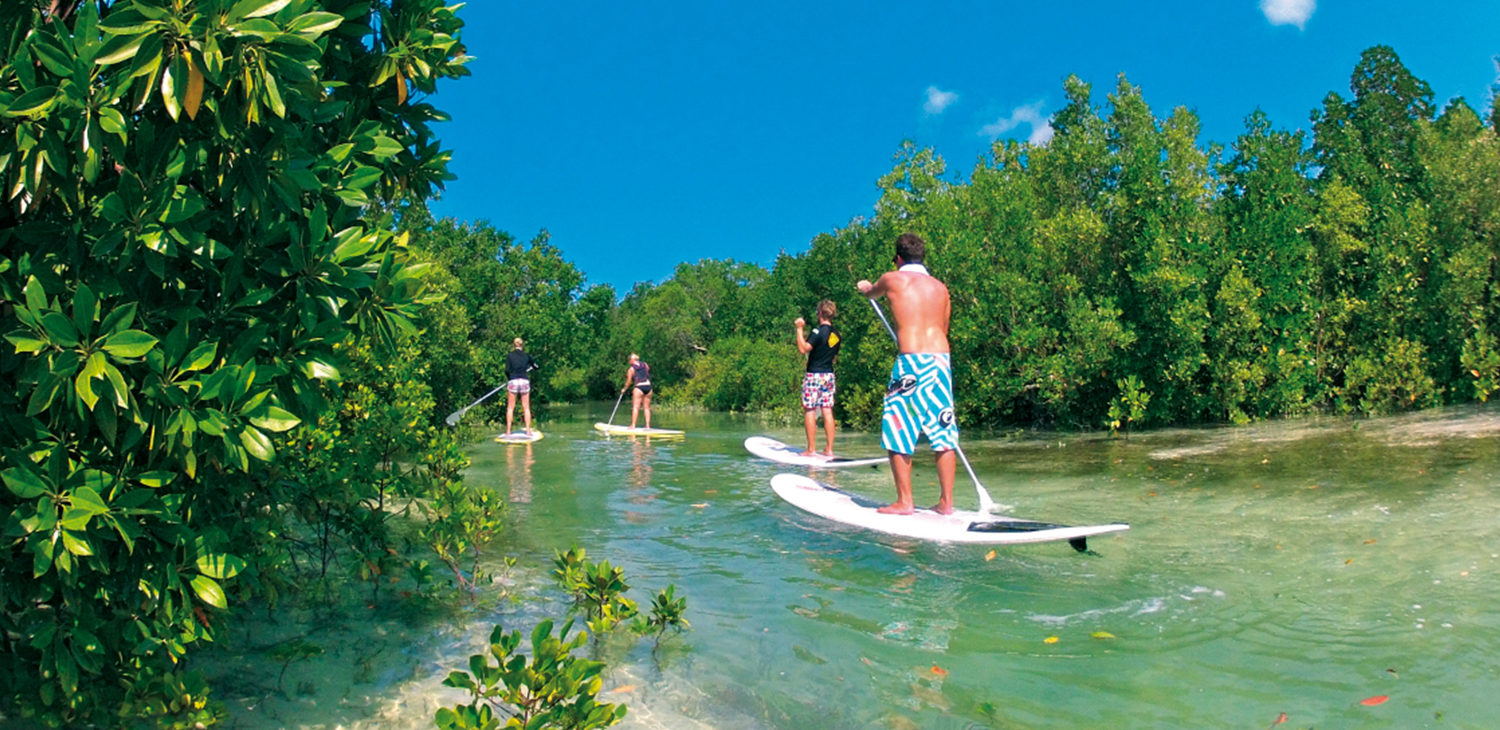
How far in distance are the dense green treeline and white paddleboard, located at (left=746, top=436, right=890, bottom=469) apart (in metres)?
5.73

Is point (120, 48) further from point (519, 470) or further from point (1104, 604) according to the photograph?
point (519, 470)

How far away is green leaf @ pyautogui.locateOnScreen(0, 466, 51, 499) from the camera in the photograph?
226 cm

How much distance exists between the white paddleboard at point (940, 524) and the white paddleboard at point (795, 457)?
324 centimetres

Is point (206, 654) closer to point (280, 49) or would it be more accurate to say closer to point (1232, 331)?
point (280, 49)

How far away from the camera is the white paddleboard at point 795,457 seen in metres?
11.1

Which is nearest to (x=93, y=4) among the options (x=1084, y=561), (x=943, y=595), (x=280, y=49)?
(x=280, y=49)

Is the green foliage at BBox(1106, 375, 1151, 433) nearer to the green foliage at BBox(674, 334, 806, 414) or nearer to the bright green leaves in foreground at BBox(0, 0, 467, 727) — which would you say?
the green foliage at BBox(674, 334, 806, 414)

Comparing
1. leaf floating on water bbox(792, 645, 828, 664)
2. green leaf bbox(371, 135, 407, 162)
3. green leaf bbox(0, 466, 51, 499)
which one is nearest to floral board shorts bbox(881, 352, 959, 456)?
leaf floating on water bbox(792, 645, 828, 664)

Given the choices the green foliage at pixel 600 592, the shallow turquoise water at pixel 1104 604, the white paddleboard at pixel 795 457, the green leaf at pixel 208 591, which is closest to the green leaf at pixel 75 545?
the green leaf at pixel 208 591

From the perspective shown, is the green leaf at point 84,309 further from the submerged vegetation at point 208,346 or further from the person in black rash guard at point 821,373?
the person in black rash guard at point 821,373

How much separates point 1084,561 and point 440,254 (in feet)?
81.8

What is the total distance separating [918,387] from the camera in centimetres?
668

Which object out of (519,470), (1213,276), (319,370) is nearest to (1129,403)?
(1213,276)

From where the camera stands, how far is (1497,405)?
48.1 ft
